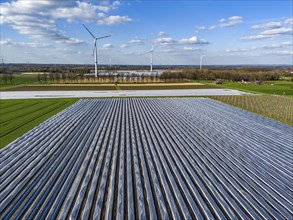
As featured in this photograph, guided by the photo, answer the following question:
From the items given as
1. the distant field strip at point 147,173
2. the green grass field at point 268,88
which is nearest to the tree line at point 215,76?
the green grass field at point 268,88

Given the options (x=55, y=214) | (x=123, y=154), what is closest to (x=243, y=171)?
(x=123, y=154)

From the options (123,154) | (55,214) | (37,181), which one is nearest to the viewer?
(55,214)

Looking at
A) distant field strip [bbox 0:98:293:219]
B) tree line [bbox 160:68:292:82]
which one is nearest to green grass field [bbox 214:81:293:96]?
tree line [bbox 160:68:292:82]

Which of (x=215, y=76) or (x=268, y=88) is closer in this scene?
(x=268, y=88)

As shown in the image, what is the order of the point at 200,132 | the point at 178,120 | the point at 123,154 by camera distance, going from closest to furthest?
the point at 123,154 → the point at 200,132 → the point at 178,120

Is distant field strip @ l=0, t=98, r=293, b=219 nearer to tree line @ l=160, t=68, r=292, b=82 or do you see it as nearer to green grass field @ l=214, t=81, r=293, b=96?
green grass field @ l=214, t=81, r=293, b=96

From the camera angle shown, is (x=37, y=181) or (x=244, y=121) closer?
(x=37, y=181)

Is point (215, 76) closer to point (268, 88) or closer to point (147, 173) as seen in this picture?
point (268, 88)

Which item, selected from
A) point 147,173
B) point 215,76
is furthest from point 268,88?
point 147,173

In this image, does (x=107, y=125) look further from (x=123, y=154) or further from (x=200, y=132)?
(x=200, y=132)
